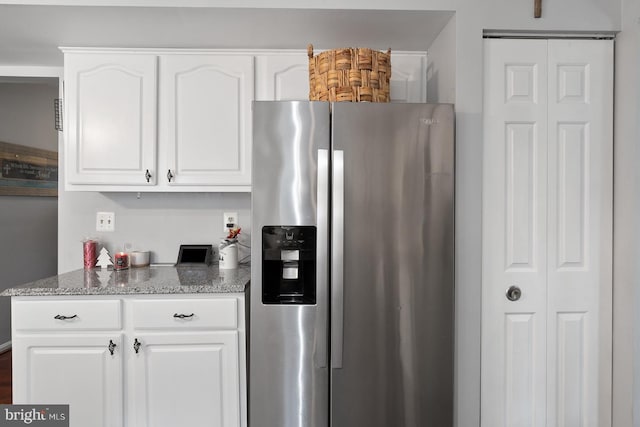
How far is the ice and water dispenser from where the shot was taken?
158 cm

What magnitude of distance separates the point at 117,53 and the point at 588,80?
7.88 ft

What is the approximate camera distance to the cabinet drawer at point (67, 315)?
1.68 m

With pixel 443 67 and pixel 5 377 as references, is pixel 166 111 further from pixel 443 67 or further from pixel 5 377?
pixel 5 377

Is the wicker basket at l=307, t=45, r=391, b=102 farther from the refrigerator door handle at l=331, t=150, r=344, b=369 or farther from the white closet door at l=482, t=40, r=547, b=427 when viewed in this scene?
the white closet door at l=482, t=40, r=547, b=427

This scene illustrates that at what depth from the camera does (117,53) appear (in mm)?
2053

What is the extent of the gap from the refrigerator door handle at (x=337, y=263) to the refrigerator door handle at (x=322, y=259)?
3 cm

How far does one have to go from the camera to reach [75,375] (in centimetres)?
170

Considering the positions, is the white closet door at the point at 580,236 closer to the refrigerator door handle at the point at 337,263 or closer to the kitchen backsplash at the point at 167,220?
the refrigerator door handle at the point at 337,263

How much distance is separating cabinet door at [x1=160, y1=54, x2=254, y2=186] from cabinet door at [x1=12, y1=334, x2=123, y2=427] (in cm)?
90

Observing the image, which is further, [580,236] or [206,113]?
[206,113]

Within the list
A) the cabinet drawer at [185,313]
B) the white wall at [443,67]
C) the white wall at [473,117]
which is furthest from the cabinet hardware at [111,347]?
the white wall at [443,67]

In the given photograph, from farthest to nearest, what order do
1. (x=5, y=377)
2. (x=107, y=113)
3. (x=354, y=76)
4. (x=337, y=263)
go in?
(x=5, y=377)
(x=107, y=113)
(x=354, y=76)
(x=337, y=263)

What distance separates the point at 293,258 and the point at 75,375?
1142mm

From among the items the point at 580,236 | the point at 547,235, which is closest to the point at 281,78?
the point at 547,235
